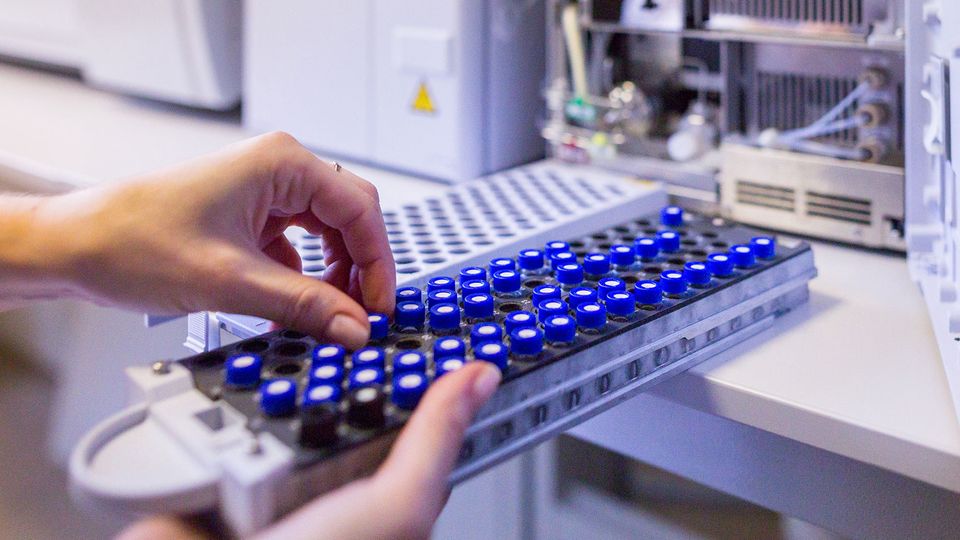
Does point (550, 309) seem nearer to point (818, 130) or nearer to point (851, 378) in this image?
point (851, 378)

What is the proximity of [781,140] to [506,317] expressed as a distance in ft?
1.63

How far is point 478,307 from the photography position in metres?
0.65

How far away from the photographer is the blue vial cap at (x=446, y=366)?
1.83 ft

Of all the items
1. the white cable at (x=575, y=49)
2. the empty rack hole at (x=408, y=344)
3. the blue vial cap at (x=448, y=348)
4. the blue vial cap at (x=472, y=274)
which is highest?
the white cable at (x=575, y=49)

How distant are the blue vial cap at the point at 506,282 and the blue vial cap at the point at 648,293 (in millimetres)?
88

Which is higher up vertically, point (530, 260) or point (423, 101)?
point (423, 101)

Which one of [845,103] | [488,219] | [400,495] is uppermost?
[845,103]

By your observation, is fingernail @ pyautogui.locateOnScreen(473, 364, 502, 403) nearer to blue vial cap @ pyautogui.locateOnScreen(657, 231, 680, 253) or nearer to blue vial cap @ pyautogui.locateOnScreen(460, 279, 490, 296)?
blue vial cap @ pyautogui.locateOnScreen(460, 279, 490, 296)

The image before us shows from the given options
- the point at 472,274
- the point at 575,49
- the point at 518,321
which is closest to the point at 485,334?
the point at 518,321

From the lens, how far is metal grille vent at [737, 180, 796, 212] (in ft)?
3.27

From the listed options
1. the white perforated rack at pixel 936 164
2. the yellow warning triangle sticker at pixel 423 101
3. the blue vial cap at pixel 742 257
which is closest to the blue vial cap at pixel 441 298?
the blue vial cap at pixel 742 257

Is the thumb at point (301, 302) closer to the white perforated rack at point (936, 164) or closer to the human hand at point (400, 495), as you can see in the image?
the human hand at point (400, 495)

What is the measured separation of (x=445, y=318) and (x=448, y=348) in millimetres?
56

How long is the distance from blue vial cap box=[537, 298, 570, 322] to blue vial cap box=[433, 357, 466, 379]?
9 centimetres
